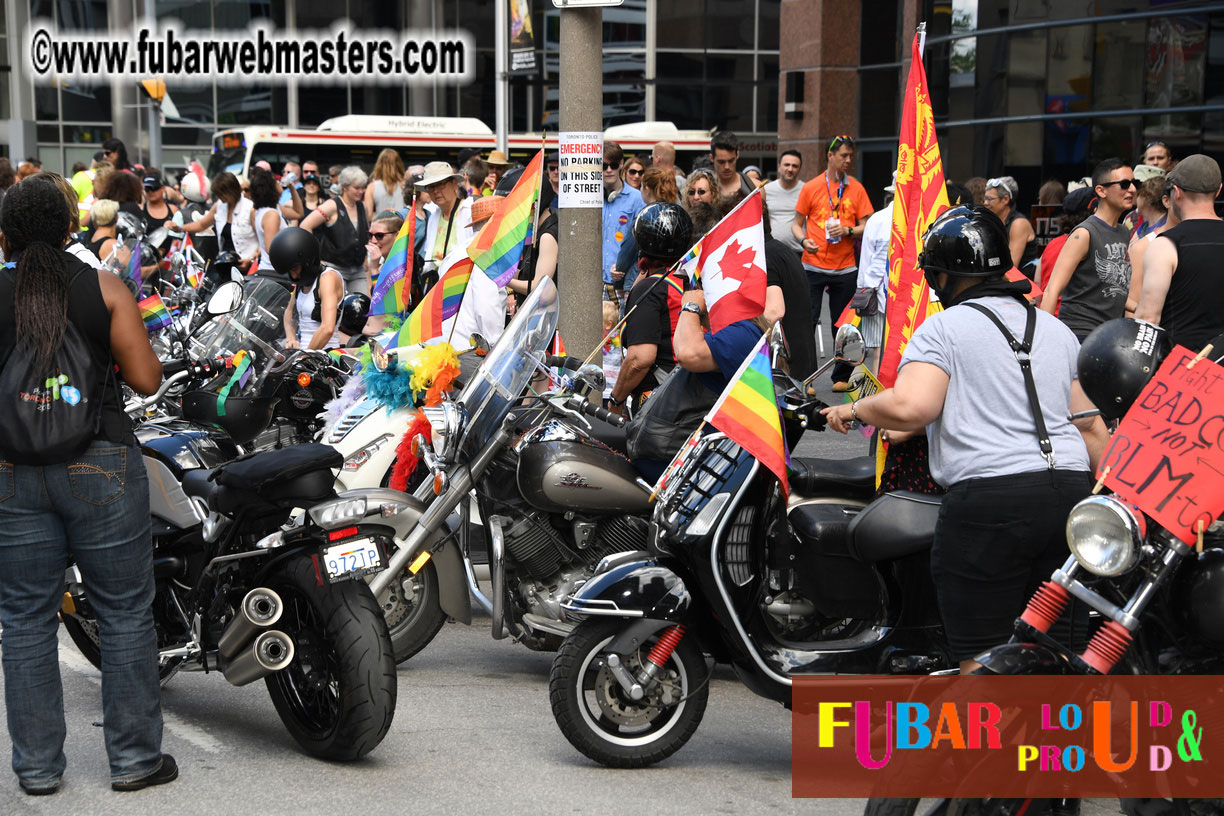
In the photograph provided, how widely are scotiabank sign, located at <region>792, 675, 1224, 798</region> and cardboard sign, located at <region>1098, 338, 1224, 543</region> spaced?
0.42 metres

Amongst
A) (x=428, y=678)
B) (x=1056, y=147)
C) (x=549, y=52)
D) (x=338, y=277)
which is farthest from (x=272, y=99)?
(x=428, y=678)

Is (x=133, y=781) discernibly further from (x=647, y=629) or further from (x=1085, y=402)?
(x=1085, y=402)

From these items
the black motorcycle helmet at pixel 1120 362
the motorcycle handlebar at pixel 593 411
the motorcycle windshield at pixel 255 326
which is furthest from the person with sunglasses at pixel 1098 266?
the black motorcycle helmet at pixel 1120 362

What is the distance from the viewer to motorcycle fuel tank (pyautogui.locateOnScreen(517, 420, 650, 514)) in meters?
5.34

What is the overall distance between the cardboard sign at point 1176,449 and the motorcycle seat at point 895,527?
3.26ft

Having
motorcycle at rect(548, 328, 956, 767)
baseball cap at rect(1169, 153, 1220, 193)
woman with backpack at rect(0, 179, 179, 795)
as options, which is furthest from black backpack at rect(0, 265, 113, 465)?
baseball cap at rect(1169, 153, 1220, 193)

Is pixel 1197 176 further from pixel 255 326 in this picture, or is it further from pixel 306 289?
pixel 306 289

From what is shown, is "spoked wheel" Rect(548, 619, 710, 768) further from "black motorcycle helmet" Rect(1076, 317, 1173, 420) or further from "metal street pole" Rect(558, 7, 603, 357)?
"metal street pole" Rect(558, 7, 603, 357)

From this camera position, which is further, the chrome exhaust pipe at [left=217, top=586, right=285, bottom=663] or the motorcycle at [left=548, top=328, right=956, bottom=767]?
the chrome exhaust pipe at [left=217, top=586, right=285, bottom=663]

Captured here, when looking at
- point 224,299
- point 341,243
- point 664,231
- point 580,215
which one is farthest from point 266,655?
point 341,243

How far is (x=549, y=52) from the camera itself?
145 ft

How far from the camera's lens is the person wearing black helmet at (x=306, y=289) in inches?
308

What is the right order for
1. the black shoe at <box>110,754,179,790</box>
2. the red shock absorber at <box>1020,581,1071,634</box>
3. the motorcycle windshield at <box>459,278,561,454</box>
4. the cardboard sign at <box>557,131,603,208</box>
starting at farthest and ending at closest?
the cardboard sign at <box>557,131,603,208</box>, the motorcycle windshield at <box>459,278,561,454</box>, the black shoe at <box>110,754,179,790</box>, the red shock absorber at <box>1020,581,1071,634</box>

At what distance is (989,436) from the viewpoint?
3969 mm
